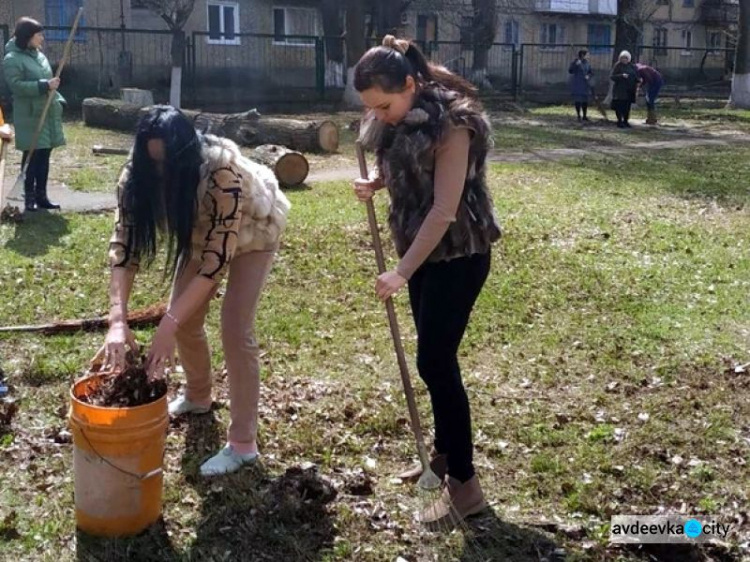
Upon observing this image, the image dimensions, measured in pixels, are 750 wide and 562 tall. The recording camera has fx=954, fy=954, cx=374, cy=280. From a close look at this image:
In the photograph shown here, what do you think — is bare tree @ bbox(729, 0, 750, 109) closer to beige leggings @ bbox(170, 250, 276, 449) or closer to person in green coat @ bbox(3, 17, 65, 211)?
person in green coat @ bbox(3, 17, 65, 211)

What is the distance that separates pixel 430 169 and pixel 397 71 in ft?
1.17

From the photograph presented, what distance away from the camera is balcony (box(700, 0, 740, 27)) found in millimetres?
44406

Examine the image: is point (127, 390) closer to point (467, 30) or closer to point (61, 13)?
point (61, 13)

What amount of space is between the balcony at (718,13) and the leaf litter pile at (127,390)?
151 feet

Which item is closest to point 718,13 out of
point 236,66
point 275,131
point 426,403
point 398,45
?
point 236,66

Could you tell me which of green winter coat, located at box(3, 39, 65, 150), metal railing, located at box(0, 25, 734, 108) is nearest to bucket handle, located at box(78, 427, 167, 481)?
green winter coat, located at box(3, 39, 65, 150)

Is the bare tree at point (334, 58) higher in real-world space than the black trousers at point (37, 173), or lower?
higher

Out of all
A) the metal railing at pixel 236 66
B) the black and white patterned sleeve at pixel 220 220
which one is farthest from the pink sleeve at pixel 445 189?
the metal railing at pixel 236 66

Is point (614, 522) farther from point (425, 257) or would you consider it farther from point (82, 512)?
point (82, 512)

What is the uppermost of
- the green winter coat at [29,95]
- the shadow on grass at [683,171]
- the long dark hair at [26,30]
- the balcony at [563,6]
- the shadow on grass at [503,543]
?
the balcony at [563,6]

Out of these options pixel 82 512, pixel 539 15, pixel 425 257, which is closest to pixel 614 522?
pixel 425 257

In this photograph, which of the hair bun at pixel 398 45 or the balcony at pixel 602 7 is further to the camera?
the balcony at pixel 602 7

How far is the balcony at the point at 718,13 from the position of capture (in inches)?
1748

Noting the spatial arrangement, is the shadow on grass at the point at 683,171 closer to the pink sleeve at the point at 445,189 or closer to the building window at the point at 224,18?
the pink sleeve at the point at 445,189
